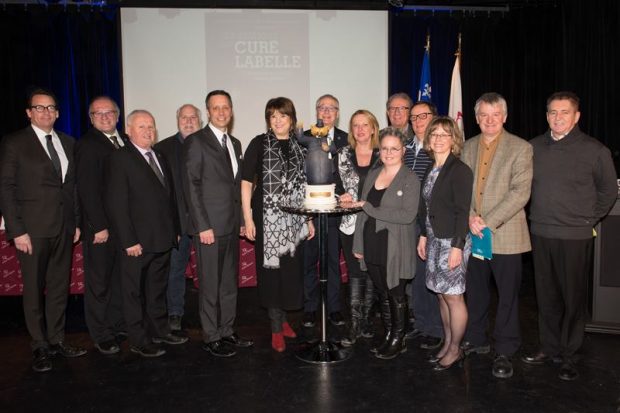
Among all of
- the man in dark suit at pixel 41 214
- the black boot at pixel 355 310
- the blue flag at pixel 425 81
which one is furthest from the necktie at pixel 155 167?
the blue flag at pixel 425 81

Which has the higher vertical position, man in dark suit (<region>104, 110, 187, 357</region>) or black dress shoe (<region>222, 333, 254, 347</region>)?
man in dark suit (<region>104, 110, 187, 357</region>)

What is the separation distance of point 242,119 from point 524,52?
12.3ft

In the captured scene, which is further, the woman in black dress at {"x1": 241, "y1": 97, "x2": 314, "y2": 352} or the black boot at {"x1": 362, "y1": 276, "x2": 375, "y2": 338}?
the black boot at {"x1": 362, "y1": 276, "x2": 375, "y2": 338}

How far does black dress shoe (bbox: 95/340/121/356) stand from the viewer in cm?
349

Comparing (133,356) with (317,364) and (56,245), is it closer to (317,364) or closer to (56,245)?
(56,245)

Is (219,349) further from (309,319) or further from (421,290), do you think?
(421,290)

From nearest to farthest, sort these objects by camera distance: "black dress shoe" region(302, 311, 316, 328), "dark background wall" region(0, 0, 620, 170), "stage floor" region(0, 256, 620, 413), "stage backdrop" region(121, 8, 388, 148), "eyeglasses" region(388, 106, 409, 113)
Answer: "stage floor" region(0, 256, 620, 413) → "eyeglasses" region(388, 106, 409, 113) → "black dress shoe" region(302, 311, 316, 328) → "dark background wall" region(0, 0, 620, 170) → "stage backdrop" region(121, 8, 388, 148)

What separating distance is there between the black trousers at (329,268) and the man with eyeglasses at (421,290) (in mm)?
607

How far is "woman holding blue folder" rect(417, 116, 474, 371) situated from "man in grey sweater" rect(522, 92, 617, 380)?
1.81ft

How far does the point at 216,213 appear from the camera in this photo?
3.37 meters

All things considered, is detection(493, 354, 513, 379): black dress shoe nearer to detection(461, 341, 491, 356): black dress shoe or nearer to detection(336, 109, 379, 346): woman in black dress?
detection(461, 341, 491, 356): black dress shoe

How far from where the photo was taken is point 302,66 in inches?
243

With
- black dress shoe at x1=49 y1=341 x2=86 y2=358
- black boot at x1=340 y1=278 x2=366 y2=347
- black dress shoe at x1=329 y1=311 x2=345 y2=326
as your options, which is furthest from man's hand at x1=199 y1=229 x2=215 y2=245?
black dress shoe at x1=329 y1=311 x2=345 y2=326

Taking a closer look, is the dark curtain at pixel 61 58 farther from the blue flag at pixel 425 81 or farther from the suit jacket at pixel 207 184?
the blue flag at pixel 425 81
